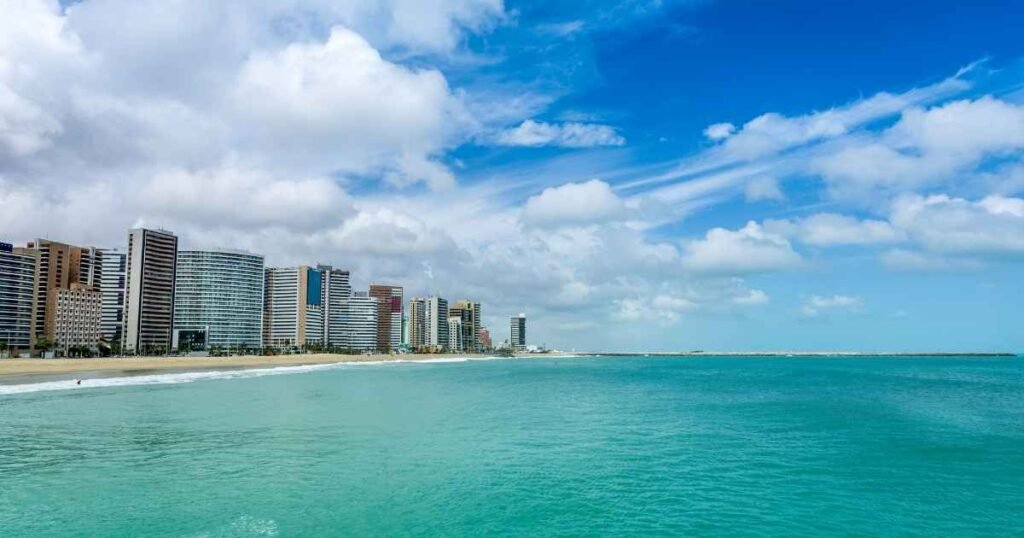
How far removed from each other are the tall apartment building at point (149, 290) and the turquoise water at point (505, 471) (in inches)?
5855

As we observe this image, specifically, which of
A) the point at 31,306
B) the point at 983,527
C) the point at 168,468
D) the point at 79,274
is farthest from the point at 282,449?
the point at 79,274

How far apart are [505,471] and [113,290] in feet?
650

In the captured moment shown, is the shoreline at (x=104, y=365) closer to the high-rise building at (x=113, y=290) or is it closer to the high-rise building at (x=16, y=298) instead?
the high-rise building at (x=16, y=298)

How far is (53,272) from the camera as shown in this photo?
175000mm

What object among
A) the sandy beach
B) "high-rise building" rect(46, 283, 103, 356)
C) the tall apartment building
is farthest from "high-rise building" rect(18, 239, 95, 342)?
the sandy beach

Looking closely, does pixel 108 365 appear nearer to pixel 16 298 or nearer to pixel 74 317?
pixel 16 298

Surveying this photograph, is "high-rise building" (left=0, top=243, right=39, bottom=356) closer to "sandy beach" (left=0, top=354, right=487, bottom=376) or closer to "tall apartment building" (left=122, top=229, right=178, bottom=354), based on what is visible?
"tall apartment building" (left=122, top=229, right=178, bottom=354)

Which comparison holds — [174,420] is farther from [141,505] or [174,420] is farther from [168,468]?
[141,505]

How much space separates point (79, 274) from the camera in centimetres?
19000

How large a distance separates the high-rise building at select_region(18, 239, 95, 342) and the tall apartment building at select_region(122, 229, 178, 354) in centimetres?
1790

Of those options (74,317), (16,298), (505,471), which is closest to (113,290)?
(74,317)

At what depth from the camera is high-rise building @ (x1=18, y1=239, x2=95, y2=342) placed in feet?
540

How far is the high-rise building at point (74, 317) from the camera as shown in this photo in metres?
165

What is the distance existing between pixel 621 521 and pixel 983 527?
11094 millimetres
